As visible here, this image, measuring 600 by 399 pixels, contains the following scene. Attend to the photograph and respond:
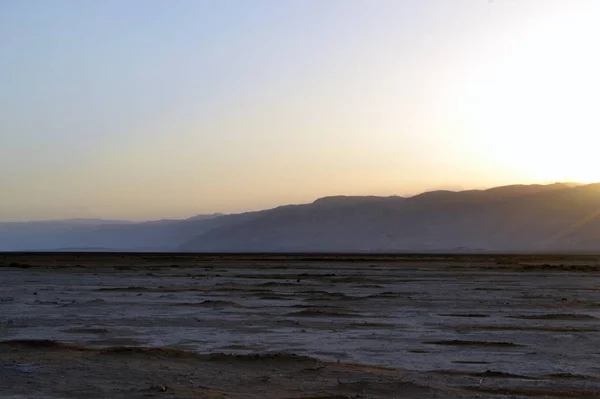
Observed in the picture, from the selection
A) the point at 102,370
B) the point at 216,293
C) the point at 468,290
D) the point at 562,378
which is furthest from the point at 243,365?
the point at 468,290

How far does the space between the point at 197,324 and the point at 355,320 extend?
170 inches

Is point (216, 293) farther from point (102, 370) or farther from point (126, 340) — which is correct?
point (102, 370)

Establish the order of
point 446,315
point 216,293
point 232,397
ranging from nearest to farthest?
point 232,397 → point 446,315 → point 216,293

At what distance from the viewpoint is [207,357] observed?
545 inches

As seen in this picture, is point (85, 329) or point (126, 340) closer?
point (126, 340)

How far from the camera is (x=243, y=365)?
1305 cm

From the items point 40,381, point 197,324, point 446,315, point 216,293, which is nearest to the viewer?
point 40,381

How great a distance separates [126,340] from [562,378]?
9014 mm

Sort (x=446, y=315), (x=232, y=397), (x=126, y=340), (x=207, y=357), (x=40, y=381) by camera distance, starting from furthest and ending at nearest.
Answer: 1. (x=446, y=315)
2. (x=126, y=340)
3. (x=207, y=357)
4. (x=40, y=381)
5. (x=232, y=397)

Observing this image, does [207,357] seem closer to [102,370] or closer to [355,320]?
[102,370]

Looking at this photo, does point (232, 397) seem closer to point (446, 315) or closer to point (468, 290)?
point (446, 315)

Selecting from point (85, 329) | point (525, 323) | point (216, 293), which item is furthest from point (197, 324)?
point (216, 293)

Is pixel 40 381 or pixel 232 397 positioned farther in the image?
pixel 40 381

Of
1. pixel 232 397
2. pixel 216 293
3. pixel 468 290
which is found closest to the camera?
pixel 232 397
